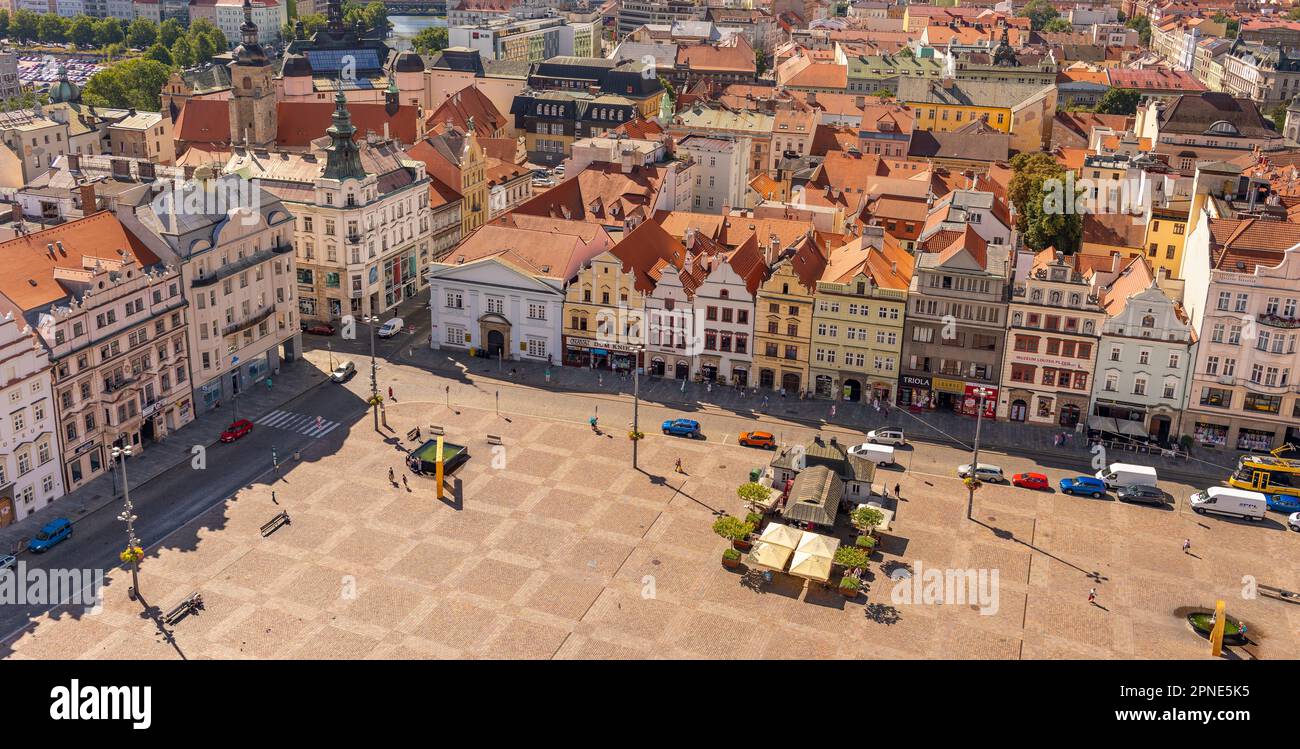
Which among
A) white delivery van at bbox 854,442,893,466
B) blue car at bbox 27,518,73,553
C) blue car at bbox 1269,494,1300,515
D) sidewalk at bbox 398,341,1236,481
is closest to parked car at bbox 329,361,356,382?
sidewalk at bbox 398,341,1236,481

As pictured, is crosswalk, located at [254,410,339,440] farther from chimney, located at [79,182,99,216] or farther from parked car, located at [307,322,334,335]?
chimney, located at [79,182,99,216]

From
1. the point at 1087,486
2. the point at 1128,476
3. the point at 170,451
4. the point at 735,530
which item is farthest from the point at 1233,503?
the point at 170,451

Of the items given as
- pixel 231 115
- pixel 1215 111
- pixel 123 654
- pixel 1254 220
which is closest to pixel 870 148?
pixel 1215 111

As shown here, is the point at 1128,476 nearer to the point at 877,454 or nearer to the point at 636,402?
the point at 877,454

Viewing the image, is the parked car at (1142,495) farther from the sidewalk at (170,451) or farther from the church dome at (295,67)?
the church dome at (295,67)

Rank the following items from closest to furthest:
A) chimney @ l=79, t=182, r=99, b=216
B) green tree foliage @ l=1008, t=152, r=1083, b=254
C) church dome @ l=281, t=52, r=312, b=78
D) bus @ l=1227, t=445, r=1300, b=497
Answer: bus @ l=1227, t=445, r=1300, b=497
chimney @ l=79, t=182, r=99, b=216
green tree foliage @ l=1008, t=152, r=1083, b=254
church dome @ l=281, t=52, r=312, b=78

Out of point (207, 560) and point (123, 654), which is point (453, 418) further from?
point (123, 654)
